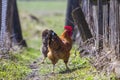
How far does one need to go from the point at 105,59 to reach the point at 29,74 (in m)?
2.30

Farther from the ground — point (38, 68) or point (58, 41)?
point (58, 41)

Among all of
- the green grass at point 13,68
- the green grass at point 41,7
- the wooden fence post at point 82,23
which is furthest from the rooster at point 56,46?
the green grass at point 41,7

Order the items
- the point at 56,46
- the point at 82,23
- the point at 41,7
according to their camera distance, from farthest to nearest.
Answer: the point at 41,7
the point at 82,23
the point at 56,46

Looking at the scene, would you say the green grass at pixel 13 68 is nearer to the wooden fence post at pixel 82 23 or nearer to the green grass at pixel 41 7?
the wooden fence post at pixel 82 23

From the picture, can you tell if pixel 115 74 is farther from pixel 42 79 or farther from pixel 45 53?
pixel 45 53

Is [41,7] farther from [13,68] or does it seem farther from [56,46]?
[56,46]

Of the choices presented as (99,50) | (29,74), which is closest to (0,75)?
(29,74)

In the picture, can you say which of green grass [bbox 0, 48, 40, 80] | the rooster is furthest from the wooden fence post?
green grass [bbox 0, 48, 40, 80]

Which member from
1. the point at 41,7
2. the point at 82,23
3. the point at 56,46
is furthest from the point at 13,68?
the point at 41,7

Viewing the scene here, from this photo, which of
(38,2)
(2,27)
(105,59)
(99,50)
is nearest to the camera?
(105,59)

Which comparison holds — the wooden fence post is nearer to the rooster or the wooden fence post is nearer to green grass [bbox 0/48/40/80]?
the rooster

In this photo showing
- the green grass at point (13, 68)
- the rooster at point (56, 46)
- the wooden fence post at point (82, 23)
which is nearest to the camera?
the green grass at point (13, 68)

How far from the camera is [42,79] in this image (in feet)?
34.2

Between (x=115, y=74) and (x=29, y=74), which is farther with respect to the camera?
(x=29, y=74)
